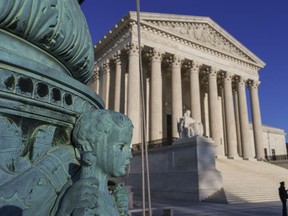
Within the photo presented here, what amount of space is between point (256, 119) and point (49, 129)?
41.6 metres

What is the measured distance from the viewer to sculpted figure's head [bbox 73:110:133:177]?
1.70 m

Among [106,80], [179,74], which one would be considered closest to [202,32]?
[179,74]

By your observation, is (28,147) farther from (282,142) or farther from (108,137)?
(282,142)

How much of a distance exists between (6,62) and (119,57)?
105 ft

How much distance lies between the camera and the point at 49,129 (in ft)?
5.76

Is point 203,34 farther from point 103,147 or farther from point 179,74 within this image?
point 103,147

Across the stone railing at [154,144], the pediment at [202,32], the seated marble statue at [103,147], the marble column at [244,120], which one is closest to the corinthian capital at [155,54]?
the pediment at [202,32]

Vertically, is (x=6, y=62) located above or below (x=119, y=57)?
below

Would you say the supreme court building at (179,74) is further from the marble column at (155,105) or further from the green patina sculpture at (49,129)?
the green patina sculpture at (49,129)

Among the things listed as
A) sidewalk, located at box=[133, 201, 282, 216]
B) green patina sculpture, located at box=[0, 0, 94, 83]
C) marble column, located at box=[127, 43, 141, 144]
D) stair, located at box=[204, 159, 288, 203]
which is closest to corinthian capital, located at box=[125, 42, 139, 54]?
marble column, located at box=[127, 43, 141, 144]

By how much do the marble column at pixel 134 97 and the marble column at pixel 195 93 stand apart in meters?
7.32

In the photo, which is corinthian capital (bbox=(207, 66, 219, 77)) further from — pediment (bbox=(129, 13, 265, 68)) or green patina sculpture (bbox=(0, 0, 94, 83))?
green patina sculpture (bbox=(0, 0, 94, 83))

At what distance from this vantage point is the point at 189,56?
115ft

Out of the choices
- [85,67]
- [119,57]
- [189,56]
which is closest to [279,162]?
[189,56]
